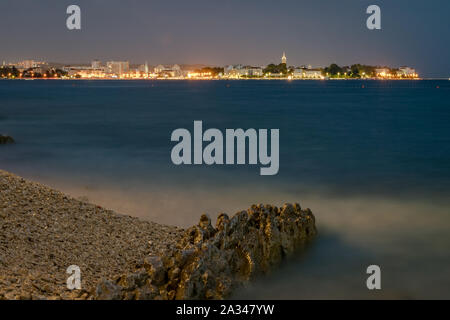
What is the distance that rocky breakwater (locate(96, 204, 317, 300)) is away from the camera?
6.65 meters

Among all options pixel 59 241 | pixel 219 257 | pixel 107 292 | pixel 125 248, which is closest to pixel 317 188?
pixel 125 248

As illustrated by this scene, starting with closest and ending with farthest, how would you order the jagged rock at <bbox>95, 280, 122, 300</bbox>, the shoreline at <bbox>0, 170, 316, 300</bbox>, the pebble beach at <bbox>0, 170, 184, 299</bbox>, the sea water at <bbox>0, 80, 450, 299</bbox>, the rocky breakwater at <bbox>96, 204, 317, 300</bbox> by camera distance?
the jagged rock at <bbox>95, 280, 122, 300</bbox>, the rocky breakwater at <bbox>96, 204, 317, 300</bbox>, the shoreline at <bbox>0, 170, 316, 300</bbox>, the pebble beach at <bbox>0, 170, 184, 299</bbox>, the sea water at <bbox>0, 80, 450, 299</bbox>

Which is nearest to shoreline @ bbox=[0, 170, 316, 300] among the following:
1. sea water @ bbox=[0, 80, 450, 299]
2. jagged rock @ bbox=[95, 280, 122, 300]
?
jagged rock @ bbox=[95, 280, 122, 300]

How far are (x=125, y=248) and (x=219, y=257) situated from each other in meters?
2.57

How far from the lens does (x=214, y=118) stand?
43031 mm

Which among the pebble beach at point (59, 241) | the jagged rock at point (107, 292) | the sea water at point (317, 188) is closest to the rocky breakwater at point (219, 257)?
the jagged rock at point (107, 292)

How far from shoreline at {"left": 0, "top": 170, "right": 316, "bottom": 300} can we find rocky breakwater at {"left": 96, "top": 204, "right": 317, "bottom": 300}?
1 cm

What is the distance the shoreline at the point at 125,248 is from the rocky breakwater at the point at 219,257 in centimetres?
1

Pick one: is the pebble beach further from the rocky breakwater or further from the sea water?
the sea water

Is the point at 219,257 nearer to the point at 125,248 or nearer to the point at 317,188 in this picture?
the point at 125,248

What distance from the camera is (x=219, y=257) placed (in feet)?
24.5

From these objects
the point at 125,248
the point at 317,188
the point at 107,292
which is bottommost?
the point at 125,248

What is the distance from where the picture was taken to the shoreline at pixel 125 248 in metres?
6.80

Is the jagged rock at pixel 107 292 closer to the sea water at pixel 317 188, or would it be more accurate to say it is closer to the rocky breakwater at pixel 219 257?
the rocky breakwater at pixel 219 257
